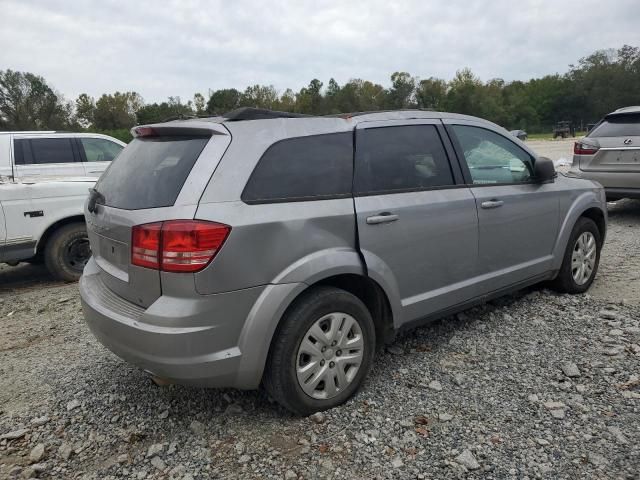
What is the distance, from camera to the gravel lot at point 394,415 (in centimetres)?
249

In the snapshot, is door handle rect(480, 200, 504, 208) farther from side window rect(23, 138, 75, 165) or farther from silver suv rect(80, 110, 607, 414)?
side window rect(23, 138, 75, 165)

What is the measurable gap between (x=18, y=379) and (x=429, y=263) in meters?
2.93

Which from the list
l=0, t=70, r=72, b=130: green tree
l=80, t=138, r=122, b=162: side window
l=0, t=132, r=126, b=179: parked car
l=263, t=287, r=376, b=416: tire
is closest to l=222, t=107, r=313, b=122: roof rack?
l=263, t=287, r=376, b=416: tire

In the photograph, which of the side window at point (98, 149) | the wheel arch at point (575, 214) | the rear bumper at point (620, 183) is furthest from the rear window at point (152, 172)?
the rear bumper at point (620, 183)

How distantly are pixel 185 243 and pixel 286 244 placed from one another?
0.51 m

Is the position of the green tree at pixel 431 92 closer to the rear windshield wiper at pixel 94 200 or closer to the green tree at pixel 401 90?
the green tree at pixel 401 90

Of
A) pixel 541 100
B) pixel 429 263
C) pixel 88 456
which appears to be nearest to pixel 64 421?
pixel 88 456

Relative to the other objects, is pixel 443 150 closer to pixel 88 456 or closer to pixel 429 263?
pixel 429 263

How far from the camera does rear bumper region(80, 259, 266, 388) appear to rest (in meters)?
2.41

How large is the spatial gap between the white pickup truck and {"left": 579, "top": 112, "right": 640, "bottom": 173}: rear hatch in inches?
273

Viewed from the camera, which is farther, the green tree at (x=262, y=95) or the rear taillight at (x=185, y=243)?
the green tree at (x=262, y=95)

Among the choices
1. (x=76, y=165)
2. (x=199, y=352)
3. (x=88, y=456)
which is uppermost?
(x=76, y=165)

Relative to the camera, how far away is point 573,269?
14.8 feet

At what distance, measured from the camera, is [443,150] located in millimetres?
3547
